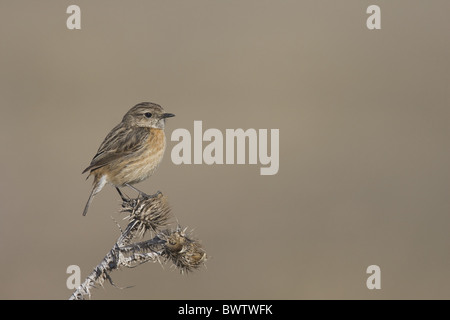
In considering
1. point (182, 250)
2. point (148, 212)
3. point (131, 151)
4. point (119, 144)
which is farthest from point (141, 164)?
point (182, 250)

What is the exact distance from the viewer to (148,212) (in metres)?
5.46

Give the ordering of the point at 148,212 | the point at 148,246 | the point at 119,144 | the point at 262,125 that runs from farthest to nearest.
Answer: the point at 262,125, the point at 119,144, the point at 148,212, the point at 148,246

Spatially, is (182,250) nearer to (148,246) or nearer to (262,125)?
(148,246)

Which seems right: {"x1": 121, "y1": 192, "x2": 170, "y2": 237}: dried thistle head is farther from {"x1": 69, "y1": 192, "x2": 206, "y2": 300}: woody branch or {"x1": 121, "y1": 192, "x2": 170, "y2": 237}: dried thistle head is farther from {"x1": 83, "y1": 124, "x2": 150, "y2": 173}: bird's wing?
{"x1": 83, "y1": 124, "x2": 150, "y2": 173}: bird's wing

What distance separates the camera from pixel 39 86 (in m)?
23.2

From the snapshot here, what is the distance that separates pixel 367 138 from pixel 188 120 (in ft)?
14.8

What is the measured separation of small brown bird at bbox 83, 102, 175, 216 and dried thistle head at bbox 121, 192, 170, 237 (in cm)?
116

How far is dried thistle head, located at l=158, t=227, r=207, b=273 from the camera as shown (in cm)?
511

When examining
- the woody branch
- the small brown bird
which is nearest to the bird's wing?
the small brown bird

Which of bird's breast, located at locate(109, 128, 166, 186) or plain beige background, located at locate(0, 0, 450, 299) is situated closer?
bird's breast, located at locate(109, 128, 166, 186)

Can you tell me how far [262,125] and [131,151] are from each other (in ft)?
46.3

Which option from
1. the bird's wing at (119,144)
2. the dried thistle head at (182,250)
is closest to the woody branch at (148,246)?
the dried thistle head at (182,250)

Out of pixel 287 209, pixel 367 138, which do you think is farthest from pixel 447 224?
pixel 367 138

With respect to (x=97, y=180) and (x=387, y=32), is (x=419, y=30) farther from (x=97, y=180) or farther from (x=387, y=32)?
(x=97, y=180)
